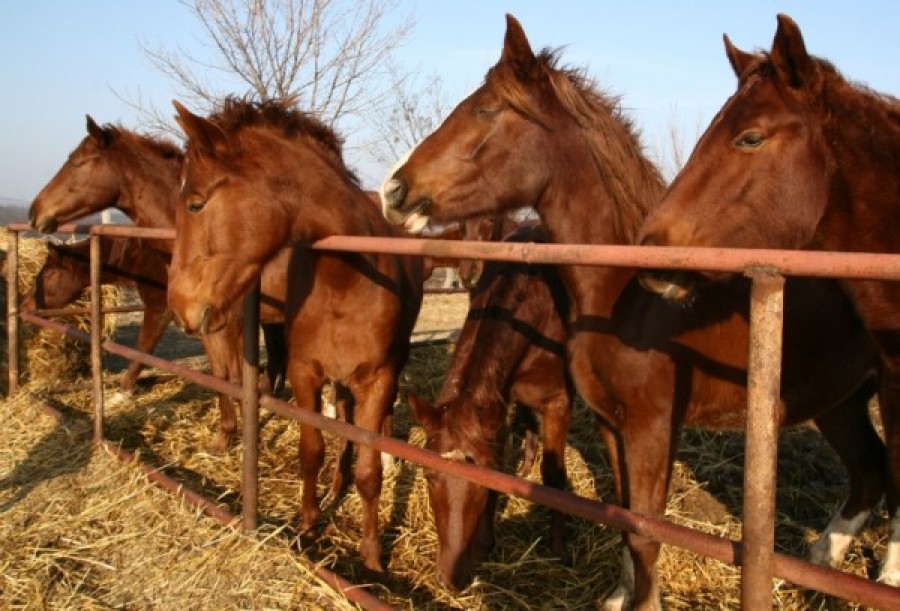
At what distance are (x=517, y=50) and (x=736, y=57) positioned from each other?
870 millimetres

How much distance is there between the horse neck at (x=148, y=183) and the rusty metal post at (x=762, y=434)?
Answer: 5.24 m

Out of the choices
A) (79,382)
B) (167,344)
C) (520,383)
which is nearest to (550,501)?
(520,383)

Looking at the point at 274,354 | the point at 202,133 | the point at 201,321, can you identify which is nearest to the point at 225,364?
the point at 274,354

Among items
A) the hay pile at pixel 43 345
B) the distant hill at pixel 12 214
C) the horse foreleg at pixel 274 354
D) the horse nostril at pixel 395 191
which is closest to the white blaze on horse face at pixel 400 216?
the horse nostril at pixel 395 191

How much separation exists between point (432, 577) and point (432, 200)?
1.81m

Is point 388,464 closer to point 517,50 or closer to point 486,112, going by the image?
point 486,112

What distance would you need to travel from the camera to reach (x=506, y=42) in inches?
115

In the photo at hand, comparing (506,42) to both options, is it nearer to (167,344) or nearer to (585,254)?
(585,254)

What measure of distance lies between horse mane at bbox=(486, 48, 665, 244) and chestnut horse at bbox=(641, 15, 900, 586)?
0.73 metres

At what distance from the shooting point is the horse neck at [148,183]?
19.0 ft

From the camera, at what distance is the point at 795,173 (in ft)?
7.07

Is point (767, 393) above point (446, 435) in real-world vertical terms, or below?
above

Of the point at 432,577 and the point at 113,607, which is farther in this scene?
the point at 432,577

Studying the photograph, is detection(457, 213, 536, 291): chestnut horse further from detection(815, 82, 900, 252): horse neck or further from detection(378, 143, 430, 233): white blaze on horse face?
detection(815, 82, 900, 252): horse neck
